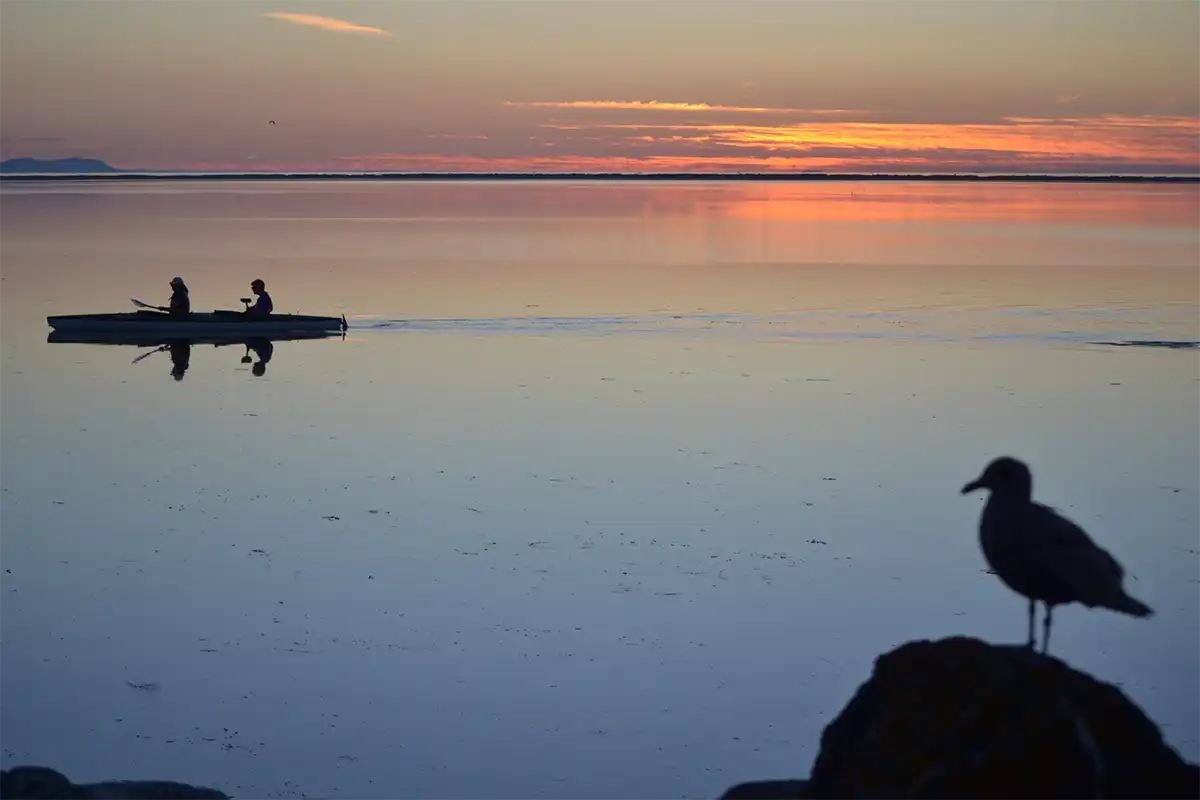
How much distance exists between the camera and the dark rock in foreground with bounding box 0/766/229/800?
905cm

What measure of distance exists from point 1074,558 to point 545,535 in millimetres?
9448

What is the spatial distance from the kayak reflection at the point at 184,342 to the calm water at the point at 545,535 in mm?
596

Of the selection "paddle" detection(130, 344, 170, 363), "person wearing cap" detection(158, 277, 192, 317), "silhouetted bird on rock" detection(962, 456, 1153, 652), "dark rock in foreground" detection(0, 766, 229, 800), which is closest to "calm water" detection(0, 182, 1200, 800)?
"paddle" detection(130, 344, 170, 363)

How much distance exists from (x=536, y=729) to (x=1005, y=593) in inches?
232

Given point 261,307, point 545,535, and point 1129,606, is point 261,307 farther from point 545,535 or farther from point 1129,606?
point 1129,606

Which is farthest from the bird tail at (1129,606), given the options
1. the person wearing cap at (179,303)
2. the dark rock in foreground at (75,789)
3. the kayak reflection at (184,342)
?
the person wearing cap at (179,303)

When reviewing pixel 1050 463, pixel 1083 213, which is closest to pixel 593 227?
pixel 1083 213

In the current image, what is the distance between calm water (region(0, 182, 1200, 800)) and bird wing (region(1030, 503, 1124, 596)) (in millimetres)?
3609

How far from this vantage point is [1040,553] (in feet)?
29.0

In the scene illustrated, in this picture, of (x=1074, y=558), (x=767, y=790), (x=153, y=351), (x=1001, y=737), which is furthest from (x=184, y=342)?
(x=1001, y=737)

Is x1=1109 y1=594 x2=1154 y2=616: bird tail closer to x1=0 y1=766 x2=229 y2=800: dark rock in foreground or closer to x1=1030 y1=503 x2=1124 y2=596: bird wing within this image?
x1=1030 y1=503 x2=1124 y2=596: bird wing

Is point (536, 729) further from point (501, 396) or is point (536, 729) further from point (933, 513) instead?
point (501, 396)

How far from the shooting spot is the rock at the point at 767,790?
30.9ft

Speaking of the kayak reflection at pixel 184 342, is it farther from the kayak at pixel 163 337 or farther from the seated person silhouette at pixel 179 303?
the seated person silhouette at pixel 179 303
